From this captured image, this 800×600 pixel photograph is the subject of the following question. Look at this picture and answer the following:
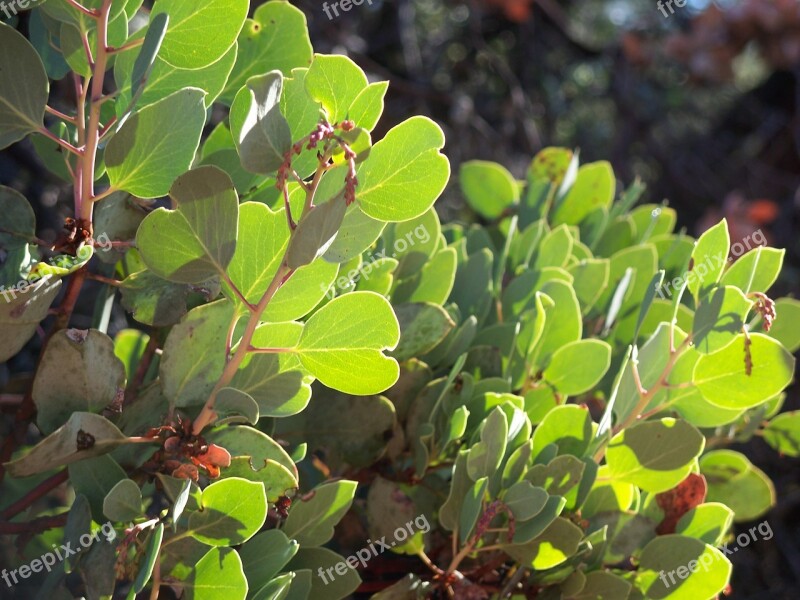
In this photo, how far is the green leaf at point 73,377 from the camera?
607mm

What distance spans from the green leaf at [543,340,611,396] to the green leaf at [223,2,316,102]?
0.33 m

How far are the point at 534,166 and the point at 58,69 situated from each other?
2.08ft

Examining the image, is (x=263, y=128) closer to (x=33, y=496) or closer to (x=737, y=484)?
(x=33, y=496)

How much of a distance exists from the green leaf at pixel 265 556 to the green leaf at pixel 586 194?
63cm

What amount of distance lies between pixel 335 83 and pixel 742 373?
0.39 m

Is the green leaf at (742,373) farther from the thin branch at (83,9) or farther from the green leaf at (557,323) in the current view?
the thin branch at (83,9)

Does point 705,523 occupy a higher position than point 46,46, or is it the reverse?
point 46,46

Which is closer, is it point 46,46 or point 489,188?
point 46,46

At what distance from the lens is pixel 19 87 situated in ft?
1.92

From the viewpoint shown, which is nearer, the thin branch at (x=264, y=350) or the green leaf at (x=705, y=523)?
the thin branch at (x=264, y=350)

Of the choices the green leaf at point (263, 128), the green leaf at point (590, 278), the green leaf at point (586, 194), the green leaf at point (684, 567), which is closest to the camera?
the green leaf at point (263, 128)

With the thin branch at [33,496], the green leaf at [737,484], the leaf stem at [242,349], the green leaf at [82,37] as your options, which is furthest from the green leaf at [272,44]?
the green leaf at [737,484]

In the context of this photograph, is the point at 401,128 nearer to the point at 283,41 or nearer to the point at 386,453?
the point at 283,41

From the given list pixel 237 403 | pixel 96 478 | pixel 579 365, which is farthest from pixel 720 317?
pixel 96 478
